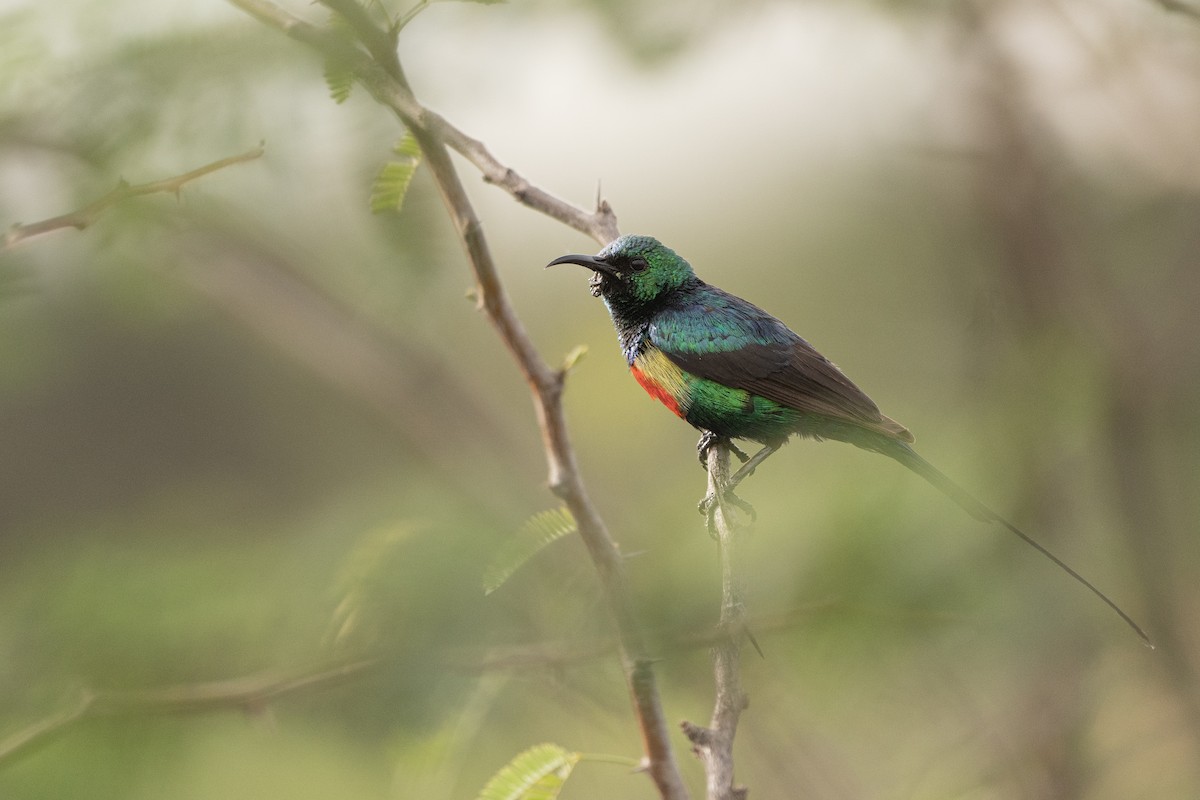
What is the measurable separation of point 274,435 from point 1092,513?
20.8 ft

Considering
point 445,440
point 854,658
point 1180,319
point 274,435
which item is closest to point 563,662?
point 854,658

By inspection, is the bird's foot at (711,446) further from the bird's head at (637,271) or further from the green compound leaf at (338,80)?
the green compound leaf at (338,80)

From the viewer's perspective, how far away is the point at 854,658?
3.58 feet

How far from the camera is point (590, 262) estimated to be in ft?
9.30

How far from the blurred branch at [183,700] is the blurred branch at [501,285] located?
0.34 meters

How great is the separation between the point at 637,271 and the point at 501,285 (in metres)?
1.24

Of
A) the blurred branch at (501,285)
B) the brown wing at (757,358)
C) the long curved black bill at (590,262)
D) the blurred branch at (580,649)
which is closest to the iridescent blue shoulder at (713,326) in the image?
the brown wing at (757,358)

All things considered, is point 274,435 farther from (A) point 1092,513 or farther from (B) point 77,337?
(A) point 1092,513

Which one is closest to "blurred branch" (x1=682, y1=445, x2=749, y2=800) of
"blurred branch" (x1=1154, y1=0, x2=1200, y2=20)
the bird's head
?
the bird's head

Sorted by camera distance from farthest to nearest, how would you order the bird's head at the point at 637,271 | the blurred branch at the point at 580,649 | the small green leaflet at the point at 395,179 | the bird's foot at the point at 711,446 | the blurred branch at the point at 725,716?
the bird's head at the point at 637,271 < the bird's foot at the point at 711,446 < the small green leaflet at the point at 395,179 < the blurred branch at the point at 725,716 < the blurred branch at the point at 580,649

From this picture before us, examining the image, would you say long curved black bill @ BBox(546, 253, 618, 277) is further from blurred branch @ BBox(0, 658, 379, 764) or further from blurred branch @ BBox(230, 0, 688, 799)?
blurred branch @ BBox(0, 658, 379, 764)

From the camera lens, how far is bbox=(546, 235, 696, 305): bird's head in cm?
293

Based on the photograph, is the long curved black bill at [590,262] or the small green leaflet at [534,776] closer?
the small green leaflet at [534,776]

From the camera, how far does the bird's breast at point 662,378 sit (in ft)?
9.11
